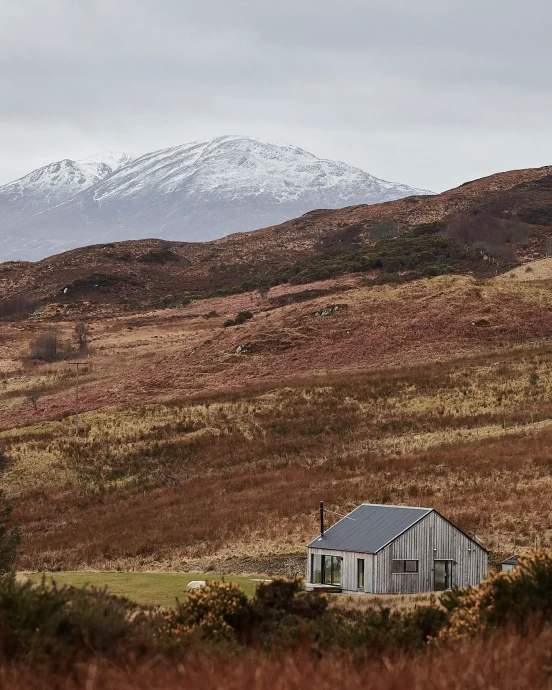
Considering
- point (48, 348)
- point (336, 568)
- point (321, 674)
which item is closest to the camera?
point (321, 674)

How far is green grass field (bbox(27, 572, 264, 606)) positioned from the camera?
111 ft

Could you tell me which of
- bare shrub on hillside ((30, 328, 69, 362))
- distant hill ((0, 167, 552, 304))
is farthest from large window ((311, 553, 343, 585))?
distant hill ((0, 167, 552, 304))

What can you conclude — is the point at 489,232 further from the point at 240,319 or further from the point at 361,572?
the point at 361,572

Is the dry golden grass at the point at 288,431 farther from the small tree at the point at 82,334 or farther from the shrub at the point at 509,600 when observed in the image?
the shrub at the point at 509,600

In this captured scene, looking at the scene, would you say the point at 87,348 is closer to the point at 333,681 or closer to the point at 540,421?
the point at 540,421

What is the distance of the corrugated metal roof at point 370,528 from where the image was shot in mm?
37469

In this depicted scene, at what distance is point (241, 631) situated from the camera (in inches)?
859

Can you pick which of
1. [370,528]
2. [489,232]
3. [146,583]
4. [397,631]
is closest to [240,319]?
[489,232]

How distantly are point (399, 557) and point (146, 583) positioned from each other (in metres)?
9.50

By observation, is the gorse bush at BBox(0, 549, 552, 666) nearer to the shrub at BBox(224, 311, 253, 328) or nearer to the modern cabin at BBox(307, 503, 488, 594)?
the modern cabin at BBox(307, 503, 488, 594)

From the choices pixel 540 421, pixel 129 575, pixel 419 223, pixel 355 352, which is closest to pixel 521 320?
pixel 355 352

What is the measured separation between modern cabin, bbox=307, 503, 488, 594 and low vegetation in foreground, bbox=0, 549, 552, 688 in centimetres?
1489

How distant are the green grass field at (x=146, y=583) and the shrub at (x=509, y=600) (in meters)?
14.3

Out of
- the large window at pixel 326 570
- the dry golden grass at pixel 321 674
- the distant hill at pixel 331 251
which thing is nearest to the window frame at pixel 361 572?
the large window at pixel 326 570
